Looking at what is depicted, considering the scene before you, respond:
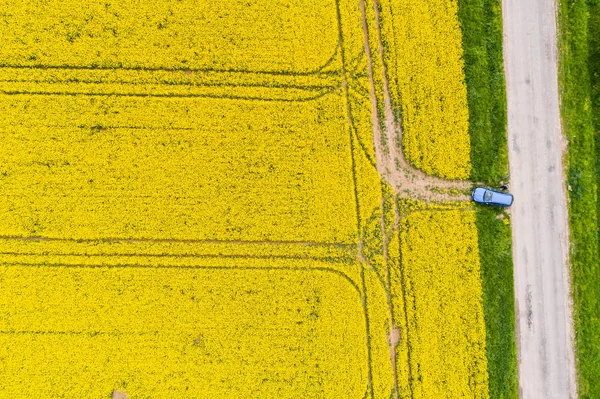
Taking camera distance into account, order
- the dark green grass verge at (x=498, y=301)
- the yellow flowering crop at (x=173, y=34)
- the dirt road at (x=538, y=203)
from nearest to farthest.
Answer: the dark green grass verge at (x=498, y=301) < the dirt road at (x=538, y=203) < the yellow flowering crop at (x=173, y=34)

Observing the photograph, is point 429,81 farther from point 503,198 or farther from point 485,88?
point 503,198

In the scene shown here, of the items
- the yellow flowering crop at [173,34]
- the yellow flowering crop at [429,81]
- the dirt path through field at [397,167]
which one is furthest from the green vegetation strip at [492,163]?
the yellow flowering crop at [173,34]

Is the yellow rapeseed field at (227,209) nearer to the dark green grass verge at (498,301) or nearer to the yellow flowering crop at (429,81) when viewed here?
the yellow flowering crop at (429,81)

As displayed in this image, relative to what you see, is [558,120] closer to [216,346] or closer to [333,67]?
[333,67]

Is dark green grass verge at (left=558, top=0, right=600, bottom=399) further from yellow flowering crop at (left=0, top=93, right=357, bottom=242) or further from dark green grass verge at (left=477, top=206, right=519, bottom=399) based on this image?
yellow flowering crop at (left=0, top=93, right=357, bottom=242)

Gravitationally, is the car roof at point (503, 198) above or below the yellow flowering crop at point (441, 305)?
above

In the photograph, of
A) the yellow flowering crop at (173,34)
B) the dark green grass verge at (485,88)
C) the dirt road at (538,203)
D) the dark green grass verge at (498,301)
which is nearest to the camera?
the dark green grass verge at (498,301)

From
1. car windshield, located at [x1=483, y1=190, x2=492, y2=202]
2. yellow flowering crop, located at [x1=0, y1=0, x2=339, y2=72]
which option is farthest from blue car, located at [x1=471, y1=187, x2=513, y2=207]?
yellow flowering crop, located at [x1=0, y1=0, x2=339, y2=72]
